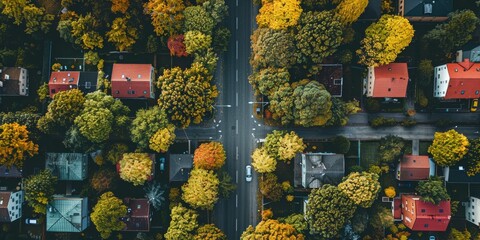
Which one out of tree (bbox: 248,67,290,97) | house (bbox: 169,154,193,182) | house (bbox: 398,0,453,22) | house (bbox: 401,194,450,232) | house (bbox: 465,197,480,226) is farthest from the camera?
house (bbox: 169,154,193,182)

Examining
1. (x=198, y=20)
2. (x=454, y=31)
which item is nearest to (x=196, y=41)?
→ (x=198, y=20)

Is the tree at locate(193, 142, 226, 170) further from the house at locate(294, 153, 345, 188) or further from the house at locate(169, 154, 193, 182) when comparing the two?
the house at locate(294, 153, 345, 188)

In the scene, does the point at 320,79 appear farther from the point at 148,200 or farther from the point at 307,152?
the point at 148,200

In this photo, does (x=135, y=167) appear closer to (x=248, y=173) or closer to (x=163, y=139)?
(x=163, y=139)

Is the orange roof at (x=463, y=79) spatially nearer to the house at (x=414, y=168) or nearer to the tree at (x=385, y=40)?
the tree at (x=385, y=40)

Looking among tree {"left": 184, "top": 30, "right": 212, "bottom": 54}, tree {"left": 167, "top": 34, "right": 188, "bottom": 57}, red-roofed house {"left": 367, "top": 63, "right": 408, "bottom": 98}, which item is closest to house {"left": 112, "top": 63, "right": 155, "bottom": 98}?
tree {"left": 167, "top": 34, "right": 188, "bottom": 57}

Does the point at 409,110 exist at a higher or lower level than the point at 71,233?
higher

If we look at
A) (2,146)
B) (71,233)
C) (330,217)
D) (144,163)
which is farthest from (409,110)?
(2,146)
